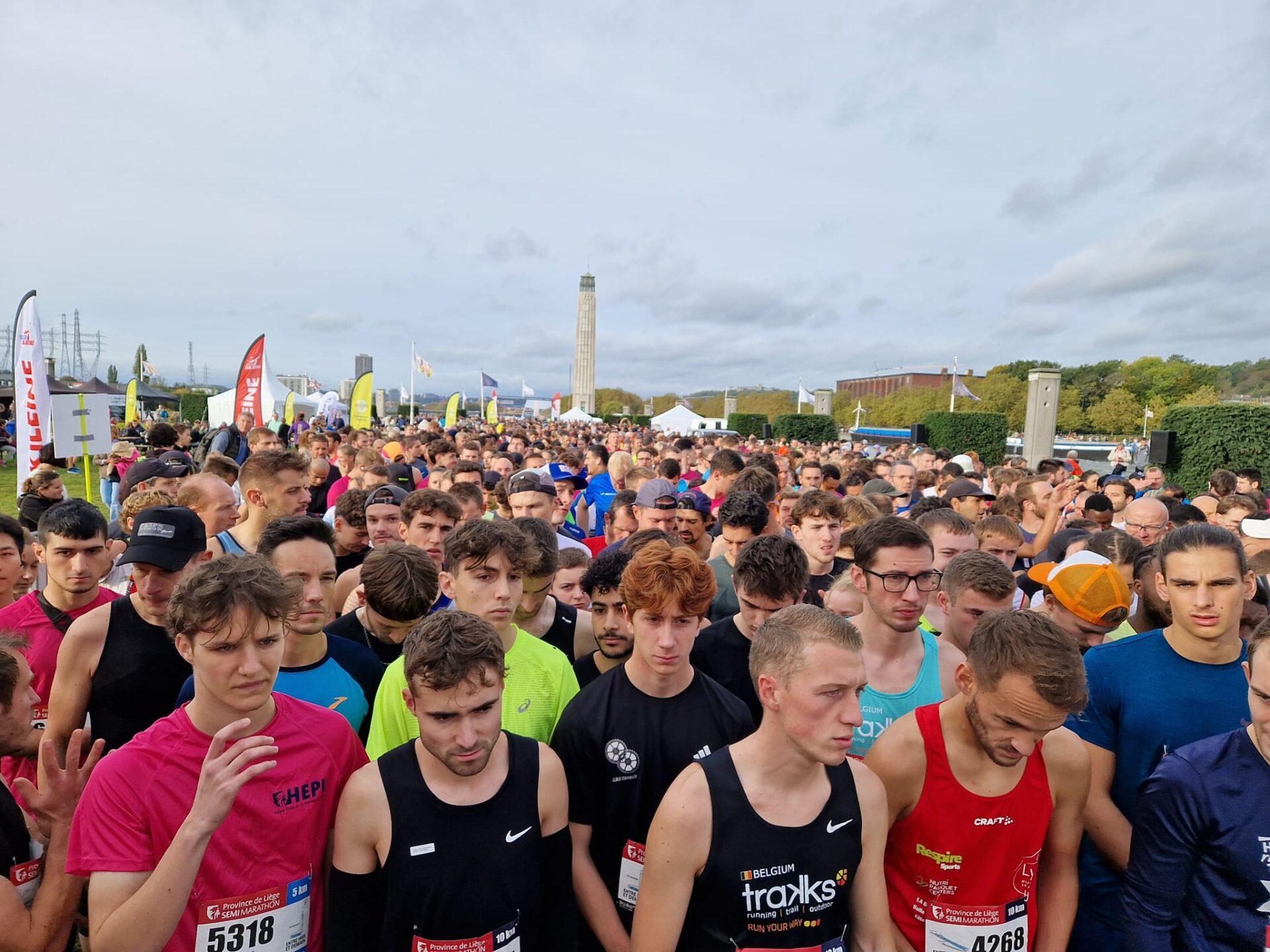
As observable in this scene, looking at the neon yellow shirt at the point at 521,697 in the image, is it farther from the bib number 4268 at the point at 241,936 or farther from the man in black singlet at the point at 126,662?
the man in black singlet at the point at 126,662

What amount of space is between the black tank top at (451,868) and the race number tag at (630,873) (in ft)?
1.46

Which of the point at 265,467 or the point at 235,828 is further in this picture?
the point at 265,467

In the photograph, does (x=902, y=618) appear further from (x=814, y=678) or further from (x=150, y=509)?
(x=150, y=509)

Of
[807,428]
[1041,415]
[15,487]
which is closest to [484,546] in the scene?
[15,487]

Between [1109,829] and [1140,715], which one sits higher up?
[1140,715]

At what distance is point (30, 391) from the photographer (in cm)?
820

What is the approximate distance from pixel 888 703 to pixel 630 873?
119cm

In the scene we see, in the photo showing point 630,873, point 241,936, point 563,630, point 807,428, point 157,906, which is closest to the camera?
point 157,906

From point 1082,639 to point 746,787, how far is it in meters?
2.18

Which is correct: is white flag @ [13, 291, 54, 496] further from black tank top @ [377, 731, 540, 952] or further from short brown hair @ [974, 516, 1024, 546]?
short brown hair @ [974, 516, 1024, 546]

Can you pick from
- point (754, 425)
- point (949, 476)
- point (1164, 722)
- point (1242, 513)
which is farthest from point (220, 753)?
point (754, 425)

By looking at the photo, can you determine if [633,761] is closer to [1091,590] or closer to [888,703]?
[888,703]

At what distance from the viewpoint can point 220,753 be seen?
190 centimetres

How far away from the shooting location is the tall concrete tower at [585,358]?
122750 mm
